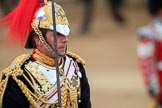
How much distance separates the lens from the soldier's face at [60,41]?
18.7 feet

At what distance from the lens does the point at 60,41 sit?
18.8 ft

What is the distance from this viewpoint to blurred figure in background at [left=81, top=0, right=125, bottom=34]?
66.1 feet

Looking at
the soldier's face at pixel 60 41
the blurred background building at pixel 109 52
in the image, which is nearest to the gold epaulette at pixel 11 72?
the soldier's face at pixel 60 41

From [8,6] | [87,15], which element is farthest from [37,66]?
[87,15]

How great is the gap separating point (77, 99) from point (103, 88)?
27.1ft

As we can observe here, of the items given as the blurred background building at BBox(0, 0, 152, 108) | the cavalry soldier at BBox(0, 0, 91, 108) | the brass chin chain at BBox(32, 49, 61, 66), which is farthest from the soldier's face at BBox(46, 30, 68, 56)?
the blurred background building at BBox(0, 0, 152, 108)

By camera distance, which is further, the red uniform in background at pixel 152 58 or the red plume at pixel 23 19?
the red uniform in background at pixel 152 58

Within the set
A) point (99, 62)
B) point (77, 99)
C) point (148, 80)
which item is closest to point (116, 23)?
point (99, 62)

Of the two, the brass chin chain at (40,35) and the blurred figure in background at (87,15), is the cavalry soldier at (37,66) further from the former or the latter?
the blurred figure in background at (87,15)

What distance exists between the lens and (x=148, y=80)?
372 inches

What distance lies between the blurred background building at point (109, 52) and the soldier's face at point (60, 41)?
5.39m

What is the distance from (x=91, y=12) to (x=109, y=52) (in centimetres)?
331

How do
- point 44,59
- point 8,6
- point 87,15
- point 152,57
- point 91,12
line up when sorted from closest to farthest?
1. point 44,59
2. point 152,57
3. point 8,6
4. point 87,15
5. point 91,12

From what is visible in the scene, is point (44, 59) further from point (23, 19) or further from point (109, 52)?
point (109, 52)
